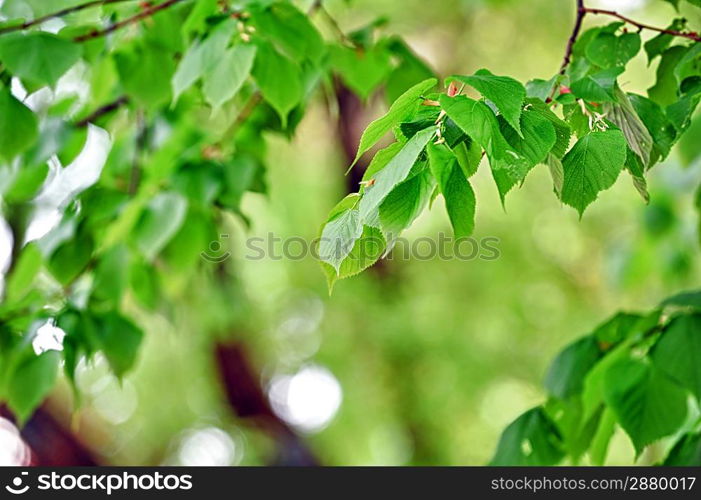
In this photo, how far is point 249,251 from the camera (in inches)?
142

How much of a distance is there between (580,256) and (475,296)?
52 centimetres

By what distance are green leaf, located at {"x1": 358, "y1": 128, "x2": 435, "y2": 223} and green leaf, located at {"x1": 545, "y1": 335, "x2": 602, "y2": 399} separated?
658 millimetres

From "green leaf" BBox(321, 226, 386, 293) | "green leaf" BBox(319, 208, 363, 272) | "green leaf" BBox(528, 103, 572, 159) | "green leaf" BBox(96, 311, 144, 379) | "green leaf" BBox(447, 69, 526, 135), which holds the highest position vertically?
"green leaf" BBox(447, 69, 526, 135)

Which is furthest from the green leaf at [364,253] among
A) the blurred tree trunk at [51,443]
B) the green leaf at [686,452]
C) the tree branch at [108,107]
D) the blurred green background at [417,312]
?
the blurred tree trunk at [51,443]

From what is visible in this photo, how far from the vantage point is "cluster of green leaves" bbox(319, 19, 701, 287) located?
1.92 ft

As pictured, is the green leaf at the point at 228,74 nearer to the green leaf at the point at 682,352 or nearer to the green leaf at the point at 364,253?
the green leaf at the point at 364,253

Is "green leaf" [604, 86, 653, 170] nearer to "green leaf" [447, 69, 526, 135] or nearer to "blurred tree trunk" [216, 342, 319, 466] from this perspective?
"green leaf" [447, 69, 526, 135]

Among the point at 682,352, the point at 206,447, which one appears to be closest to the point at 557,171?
the point at 682,352

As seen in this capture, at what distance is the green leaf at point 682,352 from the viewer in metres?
0.96

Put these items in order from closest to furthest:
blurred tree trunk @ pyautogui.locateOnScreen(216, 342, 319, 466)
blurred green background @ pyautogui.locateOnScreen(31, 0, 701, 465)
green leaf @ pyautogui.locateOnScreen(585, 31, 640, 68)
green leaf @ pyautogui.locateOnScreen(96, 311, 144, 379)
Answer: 1. green leaf @ pyautogui.locateOnScreen(585, 31, 640, 68)
2. green leaf @ pyautogui.locateOnScreen(96, 311, 144, 379)
3. blurred green background @ pyautogui.locateOnScreen(31, 0, 701, 465)
4. blurred tree trunk @ pyautogui.locateOnScreen(216, 342, 319, 466)

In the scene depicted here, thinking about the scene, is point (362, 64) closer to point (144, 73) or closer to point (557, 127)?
point (144, 73)

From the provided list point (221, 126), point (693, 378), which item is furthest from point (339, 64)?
point (221, 126)

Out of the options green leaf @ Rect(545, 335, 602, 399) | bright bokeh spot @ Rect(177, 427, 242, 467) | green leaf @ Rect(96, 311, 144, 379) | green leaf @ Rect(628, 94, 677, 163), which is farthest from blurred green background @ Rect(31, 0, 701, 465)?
green leaf @ Rect(628, 94, 677, 163)

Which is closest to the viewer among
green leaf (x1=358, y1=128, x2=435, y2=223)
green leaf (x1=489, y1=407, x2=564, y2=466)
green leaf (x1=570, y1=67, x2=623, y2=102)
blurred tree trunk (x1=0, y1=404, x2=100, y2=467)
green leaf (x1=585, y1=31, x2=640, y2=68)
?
green leaf (x1=358, y1=128, x2=435, y2=223)
